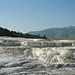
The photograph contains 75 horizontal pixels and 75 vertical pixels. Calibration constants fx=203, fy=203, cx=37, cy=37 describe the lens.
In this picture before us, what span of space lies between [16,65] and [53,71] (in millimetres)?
1750

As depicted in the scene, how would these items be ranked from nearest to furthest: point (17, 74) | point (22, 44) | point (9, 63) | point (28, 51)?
point (17, 74), point (9, 63), point (28, 51), point (22, 44)

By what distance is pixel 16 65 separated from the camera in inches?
360

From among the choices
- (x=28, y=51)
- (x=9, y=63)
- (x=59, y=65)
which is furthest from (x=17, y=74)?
(x=28, y=51)

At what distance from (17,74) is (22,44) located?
585cm

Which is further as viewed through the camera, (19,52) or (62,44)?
(62,44)

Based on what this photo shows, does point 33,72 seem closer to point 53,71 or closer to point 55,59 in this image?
point 53,71

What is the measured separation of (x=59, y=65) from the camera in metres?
9.17

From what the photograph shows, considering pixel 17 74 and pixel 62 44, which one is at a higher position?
pixel 62 44

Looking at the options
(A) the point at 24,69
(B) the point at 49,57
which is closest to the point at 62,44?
(B) the point at 49,57

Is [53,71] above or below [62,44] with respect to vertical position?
below

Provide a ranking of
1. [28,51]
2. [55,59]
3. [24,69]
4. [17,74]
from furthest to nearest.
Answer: [28,51] < [55,59] < [24,69] < [17,74]

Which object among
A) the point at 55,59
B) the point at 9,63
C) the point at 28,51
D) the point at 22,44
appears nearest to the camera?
the point at 9,63

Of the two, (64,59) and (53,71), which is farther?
(64,59)

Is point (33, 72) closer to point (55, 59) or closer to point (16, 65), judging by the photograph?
A: point (16, 65)
